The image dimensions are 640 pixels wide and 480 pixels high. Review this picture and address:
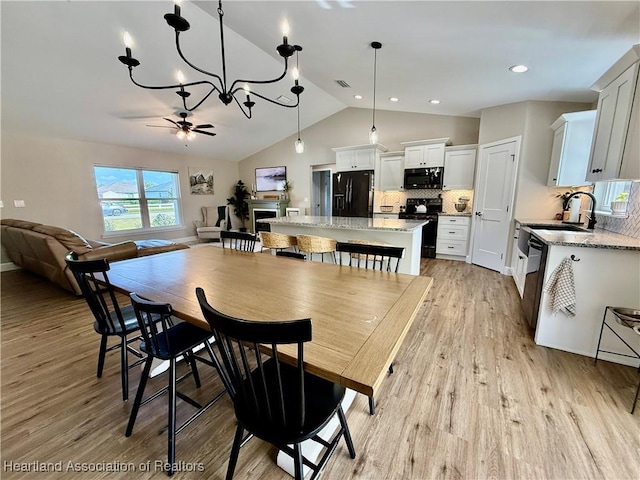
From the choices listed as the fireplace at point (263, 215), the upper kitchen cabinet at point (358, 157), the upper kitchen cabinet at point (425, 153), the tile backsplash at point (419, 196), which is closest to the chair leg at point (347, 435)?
the tile backsplash at point (419, 196)

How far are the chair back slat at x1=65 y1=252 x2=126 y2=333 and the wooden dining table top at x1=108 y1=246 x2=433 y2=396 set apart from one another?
8 cm

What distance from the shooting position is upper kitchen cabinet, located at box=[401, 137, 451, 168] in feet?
16.6

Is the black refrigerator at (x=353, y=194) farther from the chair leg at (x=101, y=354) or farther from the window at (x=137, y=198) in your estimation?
the chair leg at (x=101, y=354)

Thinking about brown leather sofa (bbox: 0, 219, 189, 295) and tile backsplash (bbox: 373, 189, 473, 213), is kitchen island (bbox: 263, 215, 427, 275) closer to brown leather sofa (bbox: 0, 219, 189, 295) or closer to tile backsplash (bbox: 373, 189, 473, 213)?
brown leather sofa (bbox: 0, 219, 189, 295)

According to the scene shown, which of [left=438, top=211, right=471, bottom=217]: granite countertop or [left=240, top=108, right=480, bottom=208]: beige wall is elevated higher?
[left=240, top=108, right=480, bottom=208]: beige wall

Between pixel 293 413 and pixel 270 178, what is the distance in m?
7.40

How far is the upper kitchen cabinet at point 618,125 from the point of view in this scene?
189 centimetres

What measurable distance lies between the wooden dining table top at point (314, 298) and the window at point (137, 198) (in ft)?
16.5

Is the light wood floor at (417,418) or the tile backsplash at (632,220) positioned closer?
the light wood floor at (417,418)

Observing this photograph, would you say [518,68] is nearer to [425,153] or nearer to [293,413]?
[425,153]

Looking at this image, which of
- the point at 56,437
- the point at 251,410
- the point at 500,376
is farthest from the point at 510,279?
the point at 56,437

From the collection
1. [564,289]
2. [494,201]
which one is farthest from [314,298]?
[494,201]

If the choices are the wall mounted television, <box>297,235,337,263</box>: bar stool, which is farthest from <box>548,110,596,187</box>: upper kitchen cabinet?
the wall mounted television

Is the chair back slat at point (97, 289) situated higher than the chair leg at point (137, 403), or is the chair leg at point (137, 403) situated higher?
the chair back slat at point (97, 289)
